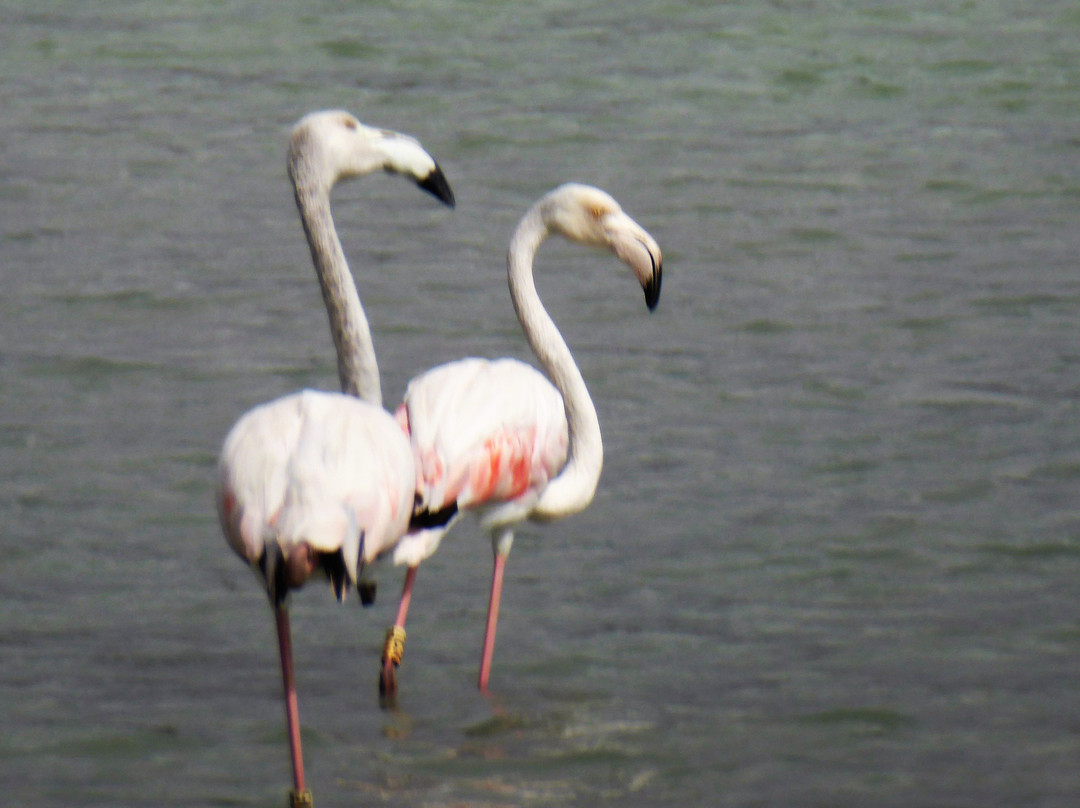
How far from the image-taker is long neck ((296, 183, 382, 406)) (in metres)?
5.23

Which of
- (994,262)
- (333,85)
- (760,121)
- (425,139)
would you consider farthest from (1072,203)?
(333,85)

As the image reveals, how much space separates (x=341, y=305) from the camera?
526 centimetres

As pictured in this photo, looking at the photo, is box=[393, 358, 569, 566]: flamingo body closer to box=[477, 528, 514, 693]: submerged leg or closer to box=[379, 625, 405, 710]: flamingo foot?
box=[477, 528, 514, 693]: submerged leg

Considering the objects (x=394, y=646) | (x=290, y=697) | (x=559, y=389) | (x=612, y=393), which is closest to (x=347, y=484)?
(x=290, y=697)

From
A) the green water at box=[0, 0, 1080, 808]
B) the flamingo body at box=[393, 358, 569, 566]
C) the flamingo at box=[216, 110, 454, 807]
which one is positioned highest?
the flamingo at box=[216, 110, 454, 807]

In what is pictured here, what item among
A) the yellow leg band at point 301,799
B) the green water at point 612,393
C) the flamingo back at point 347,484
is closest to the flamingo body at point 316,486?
the flamingo back at point 347,484

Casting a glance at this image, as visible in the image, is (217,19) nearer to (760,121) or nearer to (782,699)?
(760,121)

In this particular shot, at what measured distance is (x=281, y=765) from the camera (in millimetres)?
4910

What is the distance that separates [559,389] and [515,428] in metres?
0.38

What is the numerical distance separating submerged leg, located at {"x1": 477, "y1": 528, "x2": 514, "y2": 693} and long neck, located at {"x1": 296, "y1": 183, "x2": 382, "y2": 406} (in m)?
0.54

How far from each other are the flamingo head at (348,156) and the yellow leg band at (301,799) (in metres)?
1.66

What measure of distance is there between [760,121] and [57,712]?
7592mm

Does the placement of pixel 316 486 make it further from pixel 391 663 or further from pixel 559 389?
pixel 559 389

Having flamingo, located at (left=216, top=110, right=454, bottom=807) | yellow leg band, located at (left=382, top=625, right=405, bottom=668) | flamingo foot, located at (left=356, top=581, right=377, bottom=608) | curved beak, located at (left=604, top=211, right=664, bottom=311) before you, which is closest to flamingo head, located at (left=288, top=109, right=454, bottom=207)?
curved beak, located at (left=604, top=211, right=664, bottom=311)
